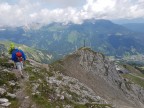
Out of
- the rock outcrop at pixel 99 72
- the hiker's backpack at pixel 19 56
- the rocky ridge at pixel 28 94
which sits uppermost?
the hiker's backpack at pixel 19 56

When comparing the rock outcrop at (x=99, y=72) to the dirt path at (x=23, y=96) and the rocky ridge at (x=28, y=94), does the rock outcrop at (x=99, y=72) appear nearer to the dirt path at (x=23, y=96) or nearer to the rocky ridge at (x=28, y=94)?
the rocky ridge at (x=28, y=94)

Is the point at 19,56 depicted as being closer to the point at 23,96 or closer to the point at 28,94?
the point at 28,94

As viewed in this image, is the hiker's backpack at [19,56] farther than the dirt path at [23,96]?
Yes

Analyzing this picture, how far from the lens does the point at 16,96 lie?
34688mm

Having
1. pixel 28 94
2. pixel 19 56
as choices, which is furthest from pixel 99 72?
pixel 28 94

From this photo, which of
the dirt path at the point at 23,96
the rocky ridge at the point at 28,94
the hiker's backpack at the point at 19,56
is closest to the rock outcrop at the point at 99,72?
the rocky ridge at the point at 28,94

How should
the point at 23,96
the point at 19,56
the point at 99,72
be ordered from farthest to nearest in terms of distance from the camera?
the point at 99,72
the point at 19,56
the point at 23,96

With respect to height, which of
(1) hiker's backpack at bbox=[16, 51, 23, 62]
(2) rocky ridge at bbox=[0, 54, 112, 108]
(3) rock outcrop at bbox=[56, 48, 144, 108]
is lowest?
(3) rock outcrop at bbox=[56, 48, 144, 108]

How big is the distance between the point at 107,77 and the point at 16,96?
9106 centimetres

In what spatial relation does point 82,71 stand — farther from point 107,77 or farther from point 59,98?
point 59,98

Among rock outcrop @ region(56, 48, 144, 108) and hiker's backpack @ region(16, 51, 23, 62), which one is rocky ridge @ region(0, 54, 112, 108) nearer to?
hiker's backpack @ region(16, 51, 23, 62)

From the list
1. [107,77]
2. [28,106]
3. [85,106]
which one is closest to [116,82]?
[107,77]

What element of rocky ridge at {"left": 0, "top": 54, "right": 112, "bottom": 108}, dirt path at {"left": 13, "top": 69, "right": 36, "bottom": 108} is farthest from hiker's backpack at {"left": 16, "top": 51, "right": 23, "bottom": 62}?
dirt path at {"left": 13, "top": 69, "right": 36, "bottom": 108}

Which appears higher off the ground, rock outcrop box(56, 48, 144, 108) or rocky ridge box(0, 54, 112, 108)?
rocky ridge box(0, 54, 112, 108)
